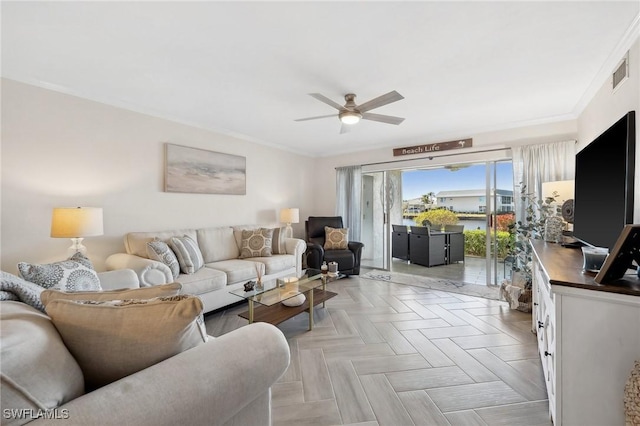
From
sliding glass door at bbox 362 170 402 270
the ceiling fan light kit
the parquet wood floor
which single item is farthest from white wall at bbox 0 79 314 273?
sliding glass door at bbox 362 170 402 270

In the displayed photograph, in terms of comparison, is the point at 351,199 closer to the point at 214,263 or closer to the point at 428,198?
the point at 428,198

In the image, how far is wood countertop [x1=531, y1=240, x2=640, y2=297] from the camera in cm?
118

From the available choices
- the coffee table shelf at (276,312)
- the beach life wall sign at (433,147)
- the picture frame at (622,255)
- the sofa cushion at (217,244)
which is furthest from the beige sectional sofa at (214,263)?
the picture frame at (622,255)

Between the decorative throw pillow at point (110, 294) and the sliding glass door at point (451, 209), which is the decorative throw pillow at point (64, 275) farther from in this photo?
the sliding glass door at point (451, 209)

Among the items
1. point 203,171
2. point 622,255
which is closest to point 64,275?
point 203,171

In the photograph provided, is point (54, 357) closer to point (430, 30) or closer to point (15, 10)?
point (15, 10)

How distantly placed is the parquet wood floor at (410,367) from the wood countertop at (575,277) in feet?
2.80

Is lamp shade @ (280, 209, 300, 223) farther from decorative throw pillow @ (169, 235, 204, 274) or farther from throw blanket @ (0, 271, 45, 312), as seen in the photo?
throw blanket @ (0, 271, 45, 312)

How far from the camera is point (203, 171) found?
3938 millimetres

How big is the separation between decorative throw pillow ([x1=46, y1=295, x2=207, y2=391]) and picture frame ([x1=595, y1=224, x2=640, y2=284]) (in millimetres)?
1733

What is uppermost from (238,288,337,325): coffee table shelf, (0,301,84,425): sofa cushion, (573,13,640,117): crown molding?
(573,13,640,117): crown molding

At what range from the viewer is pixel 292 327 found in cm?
279

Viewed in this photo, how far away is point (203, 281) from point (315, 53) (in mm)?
2422

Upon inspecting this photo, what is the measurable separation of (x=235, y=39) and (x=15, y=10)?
1299 mm
